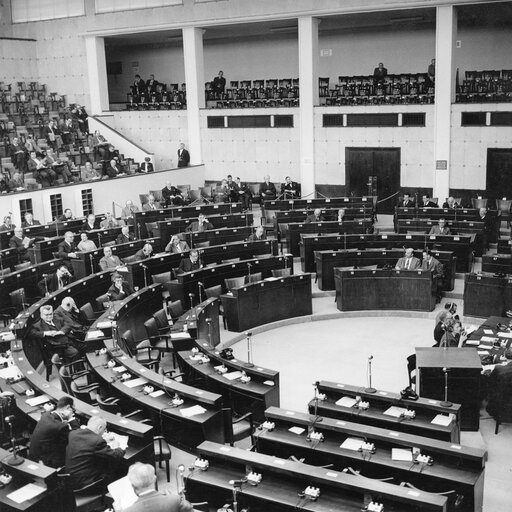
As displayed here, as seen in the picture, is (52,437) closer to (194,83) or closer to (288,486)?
(288,486)

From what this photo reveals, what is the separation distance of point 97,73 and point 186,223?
12.4 m

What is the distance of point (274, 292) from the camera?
47.3 ft

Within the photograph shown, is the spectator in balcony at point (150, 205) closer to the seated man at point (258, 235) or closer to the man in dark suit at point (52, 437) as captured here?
the seated man at point (258, 235)

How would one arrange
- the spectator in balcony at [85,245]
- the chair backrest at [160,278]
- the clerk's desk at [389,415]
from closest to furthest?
the clerk's desk at [389,415], the chair backrest at [160,278], the spectator in balcony at [85,245]

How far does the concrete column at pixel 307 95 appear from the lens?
2341 centimetres

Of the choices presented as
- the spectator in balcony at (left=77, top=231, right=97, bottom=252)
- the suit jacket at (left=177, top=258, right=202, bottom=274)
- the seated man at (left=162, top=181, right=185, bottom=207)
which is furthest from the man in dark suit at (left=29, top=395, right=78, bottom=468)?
the seated man at (left=162, top=181, right=185, bottom=207)

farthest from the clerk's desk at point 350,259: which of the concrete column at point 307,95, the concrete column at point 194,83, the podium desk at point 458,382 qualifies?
the concrete column at point 194,83

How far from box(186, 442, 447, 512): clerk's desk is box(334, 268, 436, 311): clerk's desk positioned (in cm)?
810

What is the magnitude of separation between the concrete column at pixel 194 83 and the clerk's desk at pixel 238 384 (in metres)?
17.5

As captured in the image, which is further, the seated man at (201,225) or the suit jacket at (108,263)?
the seated man at (201,225)

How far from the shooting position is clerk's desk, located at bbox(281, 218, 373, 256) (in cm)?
1788

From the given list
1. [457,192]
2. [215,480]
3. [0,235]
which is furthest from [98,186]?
[215,480]

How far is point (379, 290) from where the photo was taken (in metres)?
15.0

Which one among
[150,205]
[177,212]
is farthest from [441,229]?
[150,205]
